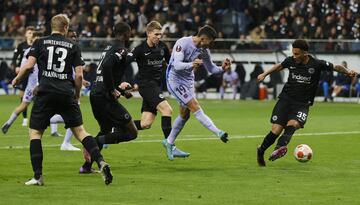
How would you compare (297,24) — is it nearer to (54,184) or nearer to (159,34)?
(159,34)

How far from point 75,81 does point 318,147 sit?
307 inches

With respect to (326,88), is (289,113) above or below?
above

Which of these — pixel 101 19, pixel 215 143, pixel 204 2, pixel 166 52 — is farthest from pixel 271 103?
pixel 166 52

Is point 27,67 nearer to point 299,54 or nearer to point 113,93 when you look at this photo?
point 113,93

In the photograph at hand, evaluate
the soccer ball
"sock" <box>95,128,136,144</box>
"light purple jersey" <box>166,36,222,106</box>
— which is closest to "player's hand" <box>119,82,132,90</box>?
"sock" <box>95,128,136,144</box>

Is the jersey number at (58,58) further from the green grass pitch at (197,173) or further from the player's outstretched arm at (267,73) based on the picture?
the player's outstretched arm at (267,73)

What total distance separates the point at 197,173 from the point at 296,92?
2.39m

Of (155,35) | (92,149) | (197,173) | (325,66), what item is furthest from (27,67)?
(325,66)

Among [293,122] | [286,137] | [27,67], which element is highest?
[27,67]

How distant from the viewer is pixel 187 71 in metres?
18.4

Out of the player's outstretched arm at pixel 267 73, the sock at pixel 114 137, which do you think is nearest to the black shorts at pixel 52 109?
the sock at pixel 114 137

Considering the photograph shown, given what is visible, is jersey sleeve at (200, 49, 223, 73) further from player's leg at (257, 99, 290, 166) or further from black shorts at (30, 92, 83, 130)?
black shorts at (30, 92, 83, 130)

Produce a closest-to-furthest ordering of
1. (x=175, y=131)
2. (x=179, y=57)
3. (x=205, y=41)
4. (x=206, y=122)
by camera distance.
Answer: (x=205, y=41) < (x=179, y=57) < (x=206, y=122) < (x=175, y=131)

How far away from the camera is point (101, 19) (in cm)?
4759
